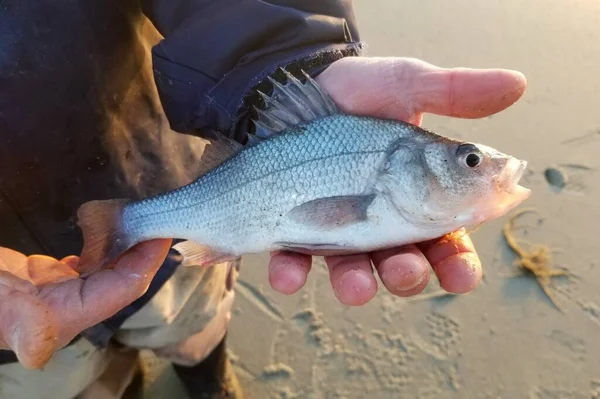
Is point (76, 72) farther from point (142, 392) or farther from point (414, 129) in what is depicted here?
point (142, 392)

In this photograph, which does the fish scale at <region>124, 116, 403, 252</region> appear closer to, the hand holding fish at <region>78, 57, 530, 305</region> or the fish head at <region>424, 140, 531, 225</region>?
the hand holding fish at <region>78, 57, 530, 305</region>

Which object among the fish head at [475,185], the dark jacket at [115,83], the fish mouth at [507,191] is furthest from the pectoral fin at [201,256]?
the fish mouth at [507,191]

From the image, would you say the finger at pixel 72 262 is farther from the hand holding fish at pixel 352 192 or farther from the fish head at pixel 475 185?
the fish head at pixel 475 185

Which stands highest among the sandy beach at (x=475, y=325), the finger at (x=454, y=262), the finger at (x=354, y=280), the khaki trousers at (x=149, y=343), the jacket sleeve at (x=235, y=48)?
the jacket sleeve at (x=235, y=48)

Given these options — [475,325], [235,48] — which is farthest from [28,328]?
[475,325]

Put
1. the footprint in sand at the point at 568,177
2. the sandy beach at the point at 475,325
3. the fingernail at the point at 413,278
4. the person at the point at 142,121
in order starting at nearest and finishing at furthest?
1. the fingernail at the point at 413,278
2. the person at the point at 142,121
3. the sandy beach at the point at 475,325
4. the footprint in sand at the point at 568,177

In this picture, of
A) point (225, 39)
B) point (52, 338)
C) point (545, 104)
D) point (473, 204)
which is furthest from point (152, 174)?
point (545, 104)

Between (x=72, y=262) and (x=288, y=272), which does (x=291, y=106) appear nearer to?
(x=288, y=272)

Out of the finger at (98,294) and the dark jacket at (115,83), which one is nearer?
the finger at (98,294)
